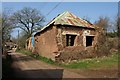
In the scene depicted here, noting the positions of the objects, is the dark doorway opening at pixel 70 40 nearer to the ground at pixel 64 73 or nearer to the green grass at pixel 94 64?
the green grass at pixel 94 64

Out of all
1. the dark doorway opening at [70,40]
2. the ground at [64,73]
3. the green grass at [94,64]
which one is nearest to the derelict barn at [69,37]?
the dark doorway opening at [70,40]

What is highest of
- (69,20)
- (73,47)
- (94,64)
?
(69,20)

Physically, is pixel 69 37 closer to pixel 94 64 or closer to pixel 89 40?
pixel 89 40

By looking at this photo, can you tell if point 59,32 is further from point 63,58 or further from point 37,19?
point 37,19

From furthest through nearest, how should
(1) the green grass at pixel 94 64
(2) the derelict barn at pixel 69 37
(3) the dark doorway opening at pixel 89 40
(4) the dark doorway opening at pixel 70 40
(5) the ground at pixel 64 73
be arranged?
(3) the dark doorway opening at pixel 89 40, (4) the dark doorway opening at pixel 70 40, (2) the derelict barn at pixel 69 37, (1) the green grass at pixel 94 64, (5) the ground at pixel 64 73

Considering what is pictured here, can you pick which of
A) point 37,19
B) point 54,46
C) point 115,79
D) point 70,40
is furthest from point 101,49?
point 37,19

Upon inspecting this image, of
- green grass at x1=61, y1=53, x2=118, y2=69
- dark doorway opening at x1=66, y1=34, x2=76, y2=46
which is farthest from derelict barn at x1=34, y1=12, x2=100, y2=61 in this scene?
green grass at x1=61, y1=53, x2=118, y2=69

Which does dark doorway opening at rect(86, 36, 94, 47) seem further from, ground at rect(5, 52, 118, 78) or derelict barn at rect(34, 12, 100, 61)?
ground at rect(5, 52, 118, 78)

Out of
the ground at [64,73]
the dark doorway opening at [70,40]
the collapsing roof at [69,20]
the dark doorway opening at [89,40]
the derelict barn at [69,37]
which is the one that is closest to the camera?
the ground at [64,73]

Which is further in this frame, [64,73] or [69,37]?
[69,37]

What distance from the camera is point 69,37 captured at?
2250 centimetres

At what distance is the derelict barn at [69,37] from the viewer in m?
20.9

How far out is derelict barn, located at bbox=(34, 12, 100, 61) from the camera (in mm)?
20859

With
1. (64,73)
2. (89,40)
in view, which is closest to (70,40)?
(89,40)
